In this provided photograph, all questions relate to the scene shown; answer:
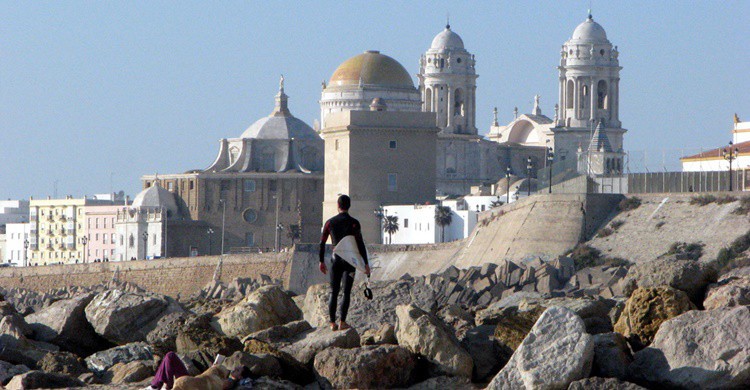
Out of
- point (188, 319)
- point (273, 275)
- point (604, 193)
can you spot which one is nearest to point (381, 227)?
point (273, 275)

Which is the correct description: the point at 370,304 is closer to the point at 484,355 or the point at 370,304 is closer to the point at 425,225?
the point at 484,355

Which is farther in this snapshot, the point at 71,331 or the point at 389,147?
the point at 389,147

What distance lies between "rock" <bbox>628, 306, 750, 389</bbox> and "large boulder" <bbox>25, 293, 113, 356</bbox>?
640 centimetres

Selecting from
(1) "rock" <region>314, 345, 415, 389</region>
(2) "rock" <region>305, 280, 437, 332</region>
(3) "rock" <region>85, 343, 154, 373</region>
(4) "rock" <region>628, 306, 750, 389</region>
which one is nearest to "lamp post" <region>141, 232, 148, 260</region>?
(2) "rock" <region>305, 280, 437, 332</region>

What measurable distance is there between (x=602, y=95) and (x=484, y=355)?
74.1 meters

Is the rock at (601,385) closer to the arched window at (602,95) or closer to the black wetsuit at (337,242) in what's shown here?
the black wetsuit at (337,242)

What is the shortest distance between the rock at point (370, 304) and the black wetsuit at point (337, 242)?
4.23ft

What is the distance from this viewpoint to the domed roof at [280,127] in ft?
262

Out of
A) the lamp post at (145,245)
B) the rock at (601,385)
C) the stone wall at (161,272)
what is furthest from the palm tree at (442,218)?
the rock at (601,385)

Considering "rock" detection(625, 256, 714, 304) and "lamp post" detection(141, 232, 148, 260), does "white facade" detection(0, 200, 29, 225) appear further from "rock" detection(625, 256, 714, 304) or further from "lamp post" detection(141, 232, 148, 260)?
"rock" detection(625, 256, 714, 304)

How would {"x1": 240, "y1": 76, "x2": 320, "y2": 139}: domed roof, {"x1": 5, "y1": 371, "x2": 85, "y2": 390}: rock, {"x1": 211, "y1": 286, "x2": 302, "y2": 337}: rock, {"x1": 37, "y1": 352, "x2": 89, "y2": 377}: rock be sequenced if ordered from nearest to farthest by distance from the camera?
1. {"x1": 5, "y1": 371, "x2": 85, "y2": 390}: rock
2. {"x1": 37, "y1": 352, "x2": 89, "y2": 377}: rock
3. {"x1": 211, "y1": 286, "x2": 302, "y2": 337}: rock
4. {"x1": 240, "y1": 76, "x2": 320, "y2": 139}: domed roof

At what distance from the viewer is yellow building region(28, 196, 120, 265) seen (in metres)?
90.9

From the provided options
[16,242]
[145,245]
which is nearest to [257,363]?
[145,245]

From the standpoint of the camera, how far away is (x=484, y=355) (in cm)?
1398
